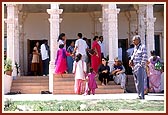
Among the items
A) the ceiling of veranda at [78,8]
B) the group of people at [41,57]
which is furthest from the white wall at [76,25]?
the group of people at [41,57]

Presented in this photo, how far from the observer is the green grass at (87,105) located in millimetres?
9344

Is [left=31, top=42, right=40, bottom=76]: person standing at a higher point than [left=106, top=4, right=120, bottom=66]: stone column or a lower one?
lower

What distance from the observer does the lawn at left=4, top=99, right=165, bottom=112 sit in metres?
9.33

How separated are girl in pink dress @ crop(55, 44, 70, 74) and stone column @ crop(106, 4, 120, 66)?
1750 millimetres

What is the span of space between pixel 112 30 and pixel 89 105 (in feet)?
19.0

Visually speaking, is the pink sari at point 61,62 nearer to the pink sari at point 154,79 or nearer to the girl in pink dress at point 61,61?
the girl in pink dress at point 61,61

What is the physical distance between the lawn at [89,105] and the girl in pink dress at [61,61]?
395 cm

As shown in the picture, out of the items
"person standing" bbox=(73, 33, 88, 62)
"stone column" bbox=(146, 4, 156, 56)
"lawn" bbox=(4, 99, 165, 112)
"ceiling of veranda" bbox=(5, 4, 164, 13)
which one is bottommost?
"lawn" bbox=(4, 99, 165, 112)

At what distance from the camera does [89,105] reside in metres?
9.89

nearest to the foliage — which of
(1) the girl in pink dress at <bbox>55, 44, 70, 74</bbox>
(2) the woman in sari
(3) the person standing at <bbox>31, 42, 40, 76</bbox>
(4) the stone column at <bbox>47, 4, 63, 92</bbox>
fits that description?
(4) the stone column at <bbox>47, 4, 63, 92</bbox>

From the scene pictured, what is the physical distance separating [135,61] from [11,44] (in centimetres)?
642

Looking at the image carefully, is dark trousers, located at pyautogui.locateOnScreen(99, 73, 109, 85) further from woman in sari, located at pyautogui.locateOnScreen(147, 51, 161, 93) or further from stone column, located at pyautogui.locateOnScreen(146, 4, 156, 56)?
stone column, located at pyautogui.locateOnScreen(146, 4, 156, 56)

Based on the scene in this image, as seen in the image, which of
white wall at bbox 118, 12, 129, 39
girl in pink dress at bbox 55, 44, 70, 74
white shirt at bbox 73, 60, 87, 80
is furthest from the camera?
white wall at bbox 118, 12, 129, 39

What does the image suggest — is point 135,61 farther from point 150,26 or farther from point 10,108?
point 150,26
